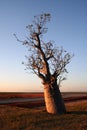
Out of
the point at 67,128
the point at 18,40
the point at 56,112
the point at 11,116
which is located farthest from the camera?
the point at 18,40

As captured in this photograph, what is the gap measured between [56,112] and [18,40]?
558 cm

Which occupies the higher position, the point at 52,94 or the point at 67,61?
the point at 67,61

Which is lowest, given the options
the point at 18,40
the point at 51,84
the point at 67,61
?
the point at 51,84

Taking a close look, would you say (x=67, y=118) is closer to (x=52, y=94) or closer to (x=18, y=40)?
(x=52, y=94)

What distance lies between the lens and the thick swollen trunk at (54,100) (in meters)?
20.4

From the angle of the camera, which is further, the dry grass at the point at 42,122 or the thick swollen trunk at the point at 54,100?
the thick swollen trunk at the point at 54,100

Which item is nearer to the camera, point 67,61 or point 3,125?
point 3,125

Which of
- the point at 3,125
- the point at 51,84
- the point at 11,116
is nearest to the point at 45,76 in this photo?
the point at 51,84

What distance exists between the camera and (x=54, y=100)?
20453 mm

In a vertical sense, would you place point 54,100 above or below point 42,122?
below

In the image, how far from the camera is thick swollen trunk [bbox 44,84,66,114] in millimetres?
20384

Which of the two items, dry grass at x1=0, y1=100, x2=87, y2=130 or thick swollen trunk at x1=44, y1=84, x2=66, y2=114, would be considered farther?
thick swollen trunk at x1=44, y1=84, x2=66, y2=114

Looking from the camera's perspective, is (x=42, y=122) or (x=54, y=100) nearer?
(x=42, y=122)

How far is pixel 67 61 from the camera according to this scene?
822 inches
